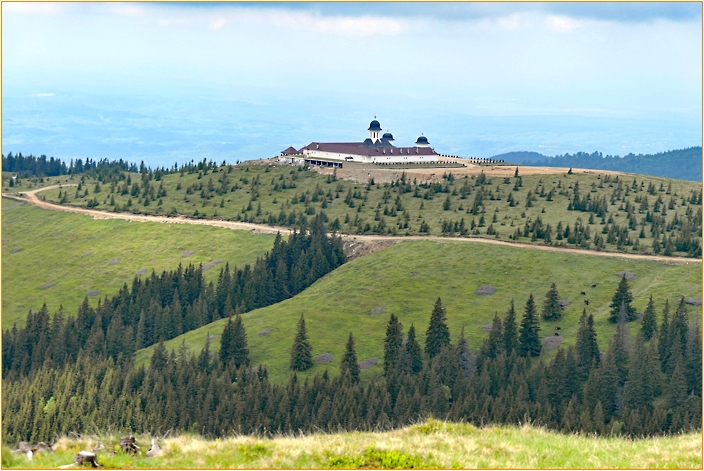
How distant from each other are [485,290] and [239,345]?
4532 centimetres

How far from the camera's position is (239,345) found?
15788cm

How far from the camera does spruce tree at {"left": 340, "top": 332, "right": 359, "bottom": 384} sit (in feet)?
465

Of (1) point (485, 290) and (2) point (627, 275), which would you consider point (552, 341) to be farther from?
(2) point (627, 275)

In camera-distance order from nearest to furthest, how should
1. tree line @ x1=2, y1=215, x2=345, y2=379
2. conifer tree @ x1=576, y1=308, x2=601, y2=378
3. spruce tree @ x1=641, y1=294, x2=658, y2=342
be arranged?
conifer tree @ x1=576, y1=308, x2=601, y2=378
spruce tree @ x1=641, y1=294, x2=658, y2=342
tree line @ x1=2, y1=215, x2=345, y2=379

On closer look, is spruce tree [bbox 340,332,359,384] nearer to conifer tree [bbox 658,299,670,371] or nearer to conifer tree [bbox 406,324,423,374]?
conifer tree [bbox 406,324,423,374]

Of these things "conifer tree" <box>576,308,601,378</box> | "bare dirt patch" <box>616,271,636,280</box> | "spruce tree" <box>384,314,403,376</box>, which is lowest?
"spruce tree" <box>384,314,403,376</box>

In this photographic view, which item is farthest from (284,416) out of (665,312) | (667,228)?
(667,228)

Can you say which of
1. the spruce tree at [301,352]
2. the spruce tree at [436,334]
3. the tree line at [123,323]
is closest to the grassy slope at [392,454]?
the spruce tree at [301,352]

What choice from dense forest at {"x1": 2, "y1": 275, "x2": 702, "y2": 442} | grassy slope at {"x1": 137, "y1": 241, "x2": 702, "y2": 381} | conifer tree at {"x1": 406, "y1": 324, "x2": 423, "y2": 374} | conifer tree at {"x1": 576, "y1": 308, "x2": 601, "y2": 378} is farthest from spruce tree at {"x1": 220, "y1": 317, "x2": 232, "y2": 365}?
conifer tree at {"x1": 576, "y1": 308, "x2": 601, "y2": 378}

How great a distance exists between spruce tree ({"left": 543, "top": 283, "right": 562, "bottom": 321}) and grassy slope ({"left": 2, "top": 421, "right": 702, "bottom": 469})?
121998 mm

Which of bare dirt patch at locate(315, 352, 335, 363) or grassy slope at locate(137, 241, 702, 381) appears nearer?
bare dirt patch at locate(315, 352, 335, 363)

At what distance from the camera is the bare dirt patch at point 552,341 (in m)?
149

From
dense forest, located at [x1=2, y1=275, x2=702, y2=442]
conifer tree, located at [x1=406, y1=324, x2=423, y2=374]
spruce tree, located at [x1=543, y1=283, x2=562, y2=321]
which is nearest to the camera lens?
dense forest, located at [x1=2, y1=275, x2=702, y2=442]

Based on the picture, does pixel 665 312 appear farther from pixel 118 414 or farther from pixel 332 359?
pixel 118 414
